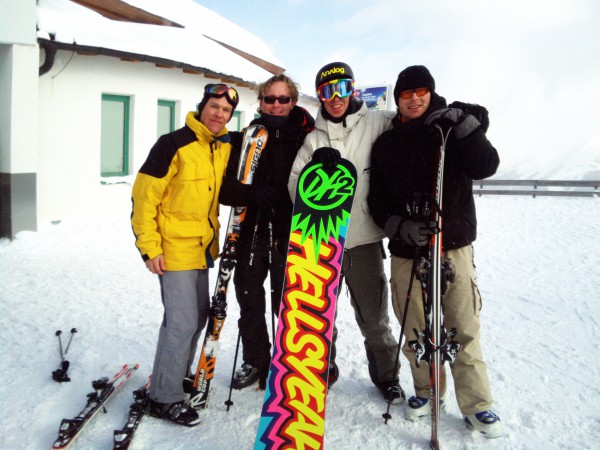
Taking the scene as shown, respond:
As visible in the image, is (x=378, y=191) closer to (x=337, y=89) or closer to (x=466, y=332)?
(x=337, y=89)

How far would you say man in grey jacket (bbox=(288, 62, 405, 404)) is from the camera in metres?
2.62

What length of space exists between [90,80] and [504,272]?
7204mm

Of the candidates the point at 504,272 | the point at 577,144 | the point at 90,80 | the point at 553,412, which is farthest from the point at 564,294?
the point at 577,144

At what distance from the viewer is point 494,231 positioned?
967cm

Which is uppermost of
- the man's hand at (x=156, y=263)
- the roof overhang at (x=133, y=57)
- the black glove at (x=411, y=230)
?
the roof overhang at (x=133, y=57)

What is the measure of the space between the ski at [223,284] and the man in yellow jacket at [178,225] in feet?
0.36

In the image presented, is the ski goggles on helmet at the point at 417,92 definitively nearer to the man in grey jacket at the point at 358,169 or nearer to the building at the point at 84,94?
the man in grey jacket at the point at 358,169

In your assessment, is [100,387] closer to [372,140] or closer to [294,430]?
[294,430]

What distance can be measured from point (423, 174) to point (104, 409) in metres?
2.26

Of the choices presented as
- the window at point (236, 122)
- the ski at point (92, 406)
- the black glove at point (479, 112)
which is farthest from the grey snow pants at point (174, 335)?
the window at point (236, 122)

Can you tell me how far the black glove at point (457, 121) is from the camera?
90.0 inches

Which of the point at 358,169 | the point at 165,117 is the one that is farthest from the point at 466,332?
the point at 165,117

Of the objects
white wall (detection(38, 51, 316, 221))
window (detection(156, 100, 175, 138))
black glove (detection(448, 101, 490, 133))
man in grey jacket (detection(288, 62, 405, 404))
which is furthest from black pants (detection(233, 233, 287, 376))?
window (detection(156, 100, 175, 138))

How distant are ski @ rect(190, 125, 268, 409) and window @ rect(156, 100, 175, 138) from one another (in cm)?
715
